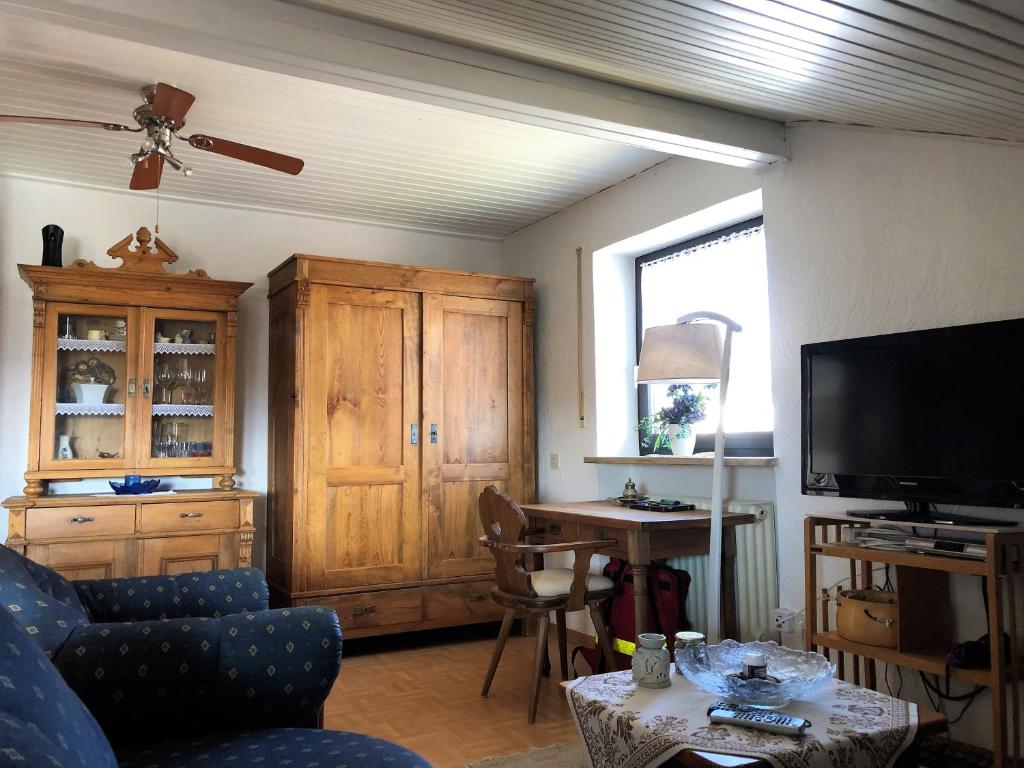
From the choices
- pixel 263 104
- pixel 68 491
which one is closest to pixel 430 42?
pixel 263 104

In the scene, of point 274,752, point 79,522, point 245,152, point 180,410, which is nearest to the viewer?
point 274,752

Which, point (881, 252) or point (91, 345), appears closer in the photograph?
point (881, 252)

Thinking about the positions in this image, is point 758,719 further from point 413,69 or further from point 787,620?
point 413,69

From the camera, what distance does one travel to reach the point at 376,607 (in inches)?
177

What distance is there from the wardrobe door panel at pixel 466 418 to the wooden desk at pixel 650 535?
109 cm

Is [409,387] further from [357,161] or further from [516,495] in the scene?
[357,161]

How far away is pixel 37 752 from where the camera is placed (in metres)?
0.86

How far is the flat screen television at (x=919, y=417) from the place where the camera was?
2426 mm

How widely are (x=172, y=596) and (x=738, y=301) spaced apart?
2915 mm

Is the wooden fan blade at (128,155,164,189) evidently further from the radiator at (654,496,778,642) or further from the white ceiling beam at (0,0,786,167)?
the radiator at (654,496,778,642)

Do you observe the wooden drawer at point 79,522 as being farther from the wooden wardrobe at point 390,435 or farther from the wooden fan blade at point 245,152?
the wooden fan blade at point 245,152

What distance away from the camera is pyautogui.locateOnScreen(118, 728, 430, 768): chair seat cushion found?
1604 mm

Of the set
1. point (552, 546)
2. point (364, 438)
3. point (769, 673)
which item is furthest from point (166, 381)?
point (769, 673)

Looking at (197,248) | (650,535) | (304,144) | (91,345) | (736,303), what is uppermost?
(304,144)
